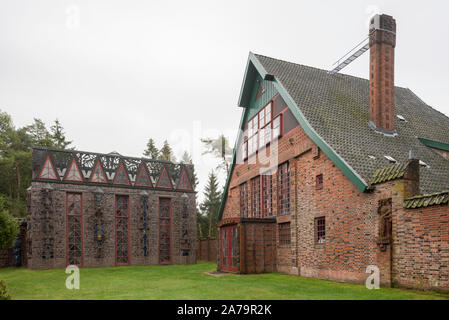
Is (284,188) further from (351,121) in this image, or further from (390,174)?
(390,174)

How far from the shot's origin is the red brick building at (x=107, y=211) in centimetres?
2617

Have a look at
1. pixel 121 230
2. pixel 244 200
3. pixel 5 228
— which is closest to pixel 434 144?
pixel 244 200

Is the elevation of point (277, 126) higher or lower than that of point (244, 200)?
higher

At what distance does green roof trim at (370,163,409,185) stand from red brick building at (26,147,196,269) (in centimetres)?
2032

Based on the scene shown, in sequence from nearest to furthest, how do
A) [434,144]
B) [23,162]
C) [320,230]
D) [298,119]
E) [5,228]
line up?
[5,228], [320,230], [298,119], [434,144], [23,162]

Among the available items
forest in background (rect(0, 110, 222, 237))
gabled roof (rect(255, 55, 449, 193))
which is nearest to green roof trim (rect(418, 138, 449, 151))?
gabled roof (rect(255, 55, 449, 193))

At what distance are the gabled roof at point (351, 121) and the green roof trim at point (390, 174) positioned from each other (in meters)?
0.35

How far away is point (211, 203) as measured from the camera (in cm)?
5494

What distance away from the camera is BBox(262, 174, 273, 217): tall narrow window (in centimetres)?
2094

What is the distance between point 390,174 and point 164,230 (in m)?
21.9

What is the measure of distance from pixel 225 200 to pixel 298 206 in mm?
10758

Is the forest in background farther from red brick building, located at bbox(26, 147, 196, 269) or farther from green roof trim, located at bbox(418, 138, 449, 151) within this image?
green roof trim, located at bbox(418, 138, 449, 151)
